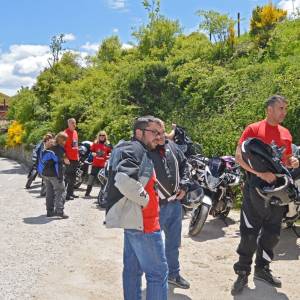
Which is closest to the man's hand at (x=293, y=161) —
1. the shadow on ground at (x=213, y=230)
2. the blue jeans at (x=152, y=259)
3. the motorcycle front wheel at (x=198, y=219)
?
the blue jeans at (x=152, y=259)

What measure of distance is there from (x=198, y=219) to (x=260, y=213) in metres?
2.17

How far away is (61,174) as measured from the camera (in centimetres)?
928

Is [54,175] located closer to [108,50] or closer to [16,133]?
[108,50]

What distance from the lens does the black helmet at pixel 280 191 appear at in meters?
4.59

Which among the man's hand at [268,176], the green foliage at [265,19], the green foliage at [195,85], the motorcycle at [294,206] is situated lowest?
the motorcycle at [294,206]

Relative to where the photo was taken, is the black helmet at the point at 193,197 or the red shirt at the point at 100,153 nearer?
the black helmet at the point at 193,197

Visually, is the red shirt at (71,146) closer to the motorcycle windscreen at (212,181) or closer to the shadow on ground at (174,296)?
the motorcycle windscreen at (212,181)

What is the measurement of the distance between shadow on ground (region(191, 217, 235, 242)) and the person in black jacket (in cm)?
278

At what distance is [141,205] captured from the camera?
12.0ft

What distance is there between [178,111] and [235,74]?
6.45ft

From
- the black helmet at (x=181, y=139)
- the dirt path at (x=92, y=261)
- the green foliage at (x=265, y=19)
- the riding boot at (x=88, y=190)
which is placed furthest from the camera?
the green foliage at (x=265, y=19)

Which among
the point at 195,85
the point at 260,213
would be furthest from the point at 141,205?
the point at 195,85

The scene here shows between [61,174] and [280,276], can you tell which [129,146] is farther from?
[61,174]

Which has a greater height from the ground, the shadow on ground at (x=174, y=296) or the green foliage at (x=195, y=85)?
→ the green foliage at (x=195, y=85)
